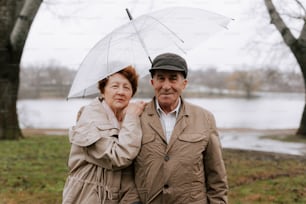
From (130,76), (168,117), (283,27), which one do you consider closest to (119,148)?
(168,117)

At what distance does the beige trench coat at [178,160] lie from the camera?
2.85 metres

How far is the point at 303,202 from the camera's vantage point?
6.70 metres

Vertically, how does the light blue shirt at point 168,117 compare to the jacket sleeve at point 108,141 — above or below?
above

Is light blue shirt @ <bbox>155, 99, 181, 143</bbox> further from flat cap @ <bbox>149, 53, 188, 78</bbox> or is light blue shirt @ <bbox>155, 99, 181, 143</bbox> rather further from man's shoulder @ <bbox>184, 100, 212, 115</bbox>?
flat cap @ <bbox>149, 53, 188, 78</bbox>

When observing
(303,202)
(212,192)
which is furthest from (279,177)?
(212,192)

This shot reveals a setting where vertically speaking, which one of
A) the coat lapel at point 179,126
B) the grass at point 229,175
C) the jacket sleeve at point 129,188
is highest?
the coat lapel at point 179,126

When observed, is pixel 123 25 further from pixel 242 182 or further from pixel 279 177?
pixel 279 177

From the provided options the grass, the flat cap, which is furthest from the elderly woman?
the grass

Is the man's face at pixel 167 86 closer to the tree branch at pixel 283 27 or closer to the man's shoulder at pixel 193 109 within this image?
the man's shoulder at pixel 193 109

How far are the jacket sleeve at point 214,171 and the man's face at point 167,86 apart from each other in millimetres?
293

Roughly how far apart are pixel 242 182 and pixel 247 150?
5145 mm

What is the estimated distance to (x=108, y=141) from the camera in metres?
2.80

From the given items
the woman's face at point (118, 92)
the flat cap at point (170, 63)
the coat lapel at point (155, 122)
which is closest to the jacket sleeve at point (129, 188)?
the coat lapel at point (155, 122)

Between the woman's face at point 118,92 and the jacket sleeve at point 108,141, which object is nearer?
the jacket sleeve at point 108,141
